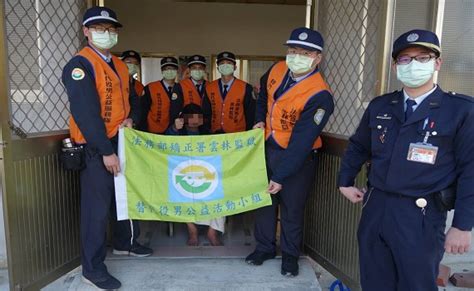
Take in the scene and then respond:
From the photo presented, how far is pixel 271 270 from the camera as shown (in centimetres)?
287

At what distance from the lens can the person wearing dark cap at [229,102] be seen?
3908 millimetres

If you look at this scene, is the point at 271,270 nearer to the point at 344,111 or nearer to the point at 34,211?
the point at 344,111

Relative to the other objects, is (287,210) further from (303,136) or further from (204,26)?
(204,26)

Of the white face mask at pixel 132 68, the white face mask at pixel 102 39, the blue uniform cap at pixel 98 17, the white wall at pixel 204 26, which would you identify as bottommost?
the white face mask at pixel 132 68

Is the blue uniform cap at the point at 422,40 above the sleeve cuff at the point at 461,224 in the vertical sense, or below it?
above

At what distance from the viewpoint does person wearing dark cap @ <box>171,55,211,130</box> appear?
13.0 feet

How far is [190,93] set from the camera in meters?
4.00

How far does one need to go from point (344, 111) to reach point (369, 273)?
135cm

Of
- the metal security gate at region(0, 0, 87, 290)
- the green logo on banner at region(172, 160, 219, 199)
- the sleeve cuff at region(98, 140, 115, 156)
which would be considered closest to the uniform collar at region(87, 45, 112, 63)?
the metal security gate at region(0, 0, 87, 290)

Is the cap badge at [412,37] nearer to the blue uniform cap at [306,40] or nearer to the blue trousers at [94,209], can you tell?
the blue uniform cap at [306,40]

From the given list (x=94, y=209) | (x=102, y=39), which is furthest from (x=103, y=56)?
(x=94, y=209)

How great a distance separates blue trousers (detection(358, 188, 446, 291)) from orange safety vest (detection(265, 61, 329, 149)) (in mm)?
939

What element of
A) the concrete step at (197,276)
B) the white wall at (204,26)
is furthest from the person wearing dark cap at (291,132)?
the white wall at (204,26)

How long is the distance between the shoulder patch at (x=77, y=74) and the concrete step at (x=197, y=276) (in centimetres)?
139
